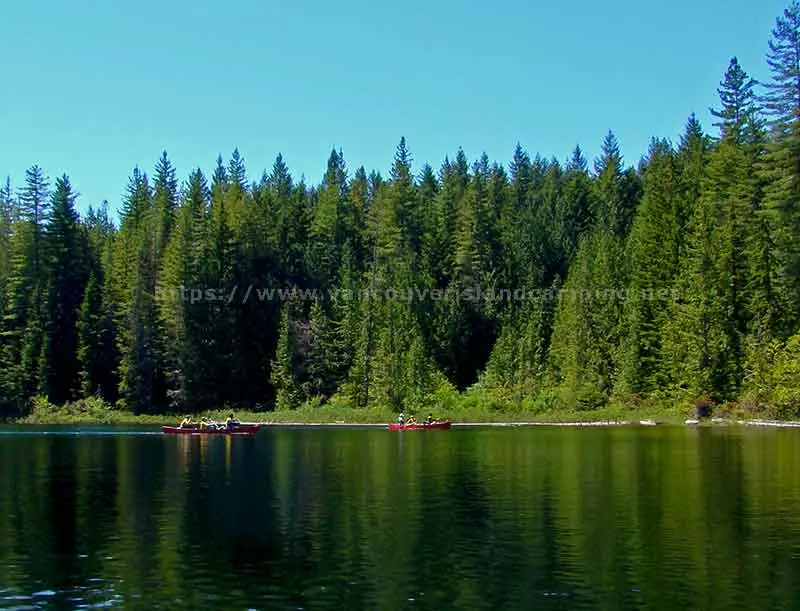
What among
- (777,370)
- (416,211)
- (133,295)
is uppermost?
(416,211)

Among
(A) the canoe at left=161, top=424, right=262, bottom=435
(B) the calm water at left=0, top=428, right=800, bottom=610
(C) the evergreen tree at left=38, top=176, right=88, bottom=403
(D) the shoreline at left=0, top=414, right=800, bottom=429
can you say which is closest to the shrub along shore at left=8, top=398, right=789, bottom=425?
(D) the shoreline at left=0, top=414, right=800, bottom=429

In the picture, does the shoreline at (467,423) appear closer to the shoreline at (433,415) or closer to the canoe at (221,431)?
the shoreline at (433,415)

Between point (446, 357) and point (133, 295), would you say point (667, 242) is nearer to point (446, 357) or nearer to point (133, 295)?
point (446, 357)

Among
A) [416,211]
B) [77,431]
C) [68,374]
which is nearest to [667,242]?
[416,211]

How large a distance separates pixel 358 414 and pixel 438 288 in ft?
87.5

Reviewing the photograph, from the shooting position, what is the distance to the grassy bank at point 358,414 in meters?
90.1

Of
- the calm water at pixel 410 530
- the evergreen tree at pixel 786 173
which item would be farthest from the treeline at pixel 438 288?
the calm water at pixel 410 530

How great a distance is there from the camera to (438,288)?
12238cm

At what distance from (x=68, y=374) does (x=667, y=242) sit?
69649 mm

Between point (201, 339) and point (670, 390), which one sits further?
point (201, 339)

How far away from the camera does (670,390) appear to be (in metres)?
91.9

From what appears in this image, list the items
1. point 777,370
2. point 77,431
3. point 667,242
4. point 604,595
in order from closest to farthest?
1. point 604,595
2. point 777,370
3. point 77,431
4. point 667,242

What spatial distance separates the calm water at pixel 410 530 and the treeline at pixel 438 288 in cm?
3543

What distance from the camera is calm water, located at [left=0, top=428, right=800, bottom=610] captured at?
2295cm
